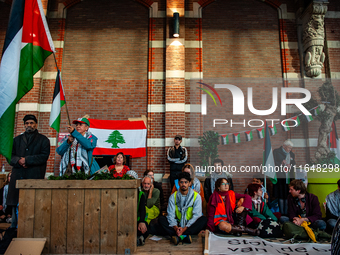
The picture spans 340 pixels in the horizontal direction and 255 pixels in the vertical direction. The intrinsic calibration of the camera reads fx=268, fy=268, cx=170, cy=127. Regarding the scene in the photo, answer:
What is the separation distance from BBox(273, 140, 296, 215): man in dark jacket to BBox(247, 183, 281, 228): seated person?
1.40 m

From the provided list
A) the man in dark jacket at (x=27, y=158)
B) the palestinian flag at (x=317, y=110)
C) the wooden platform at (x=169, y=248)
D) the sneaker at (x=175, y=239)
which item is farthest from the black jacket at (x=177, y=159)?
the palestinian flag at (x=317, y=110)

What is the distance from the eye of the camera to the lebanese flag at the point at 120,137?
7605 millimetres

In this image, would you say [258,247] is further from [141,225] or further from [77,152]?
[77,152]

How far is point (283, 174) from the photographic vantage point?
641 cm

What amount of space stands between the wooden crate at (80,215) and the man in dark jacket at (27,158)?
0.81 meters

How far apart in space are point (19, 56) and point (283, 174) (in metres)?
5.88

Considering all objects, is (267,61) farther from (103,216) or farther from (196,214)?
(103,216)

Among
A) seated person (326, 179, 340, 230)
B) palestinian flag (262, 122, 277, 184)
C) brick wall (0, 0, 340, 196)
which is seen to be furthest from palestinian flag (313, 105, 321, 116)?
seated person (326, 179, 340, 230)

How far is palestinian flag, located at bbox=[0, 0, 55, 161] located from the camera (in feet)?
10.3

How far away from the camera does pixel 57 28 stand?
8242 millimetres

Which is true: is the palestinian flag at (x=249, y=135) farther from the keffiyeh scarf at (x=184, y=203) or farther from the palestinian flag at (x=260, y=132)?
the keffiyeh scarf at (x=184, y=203)

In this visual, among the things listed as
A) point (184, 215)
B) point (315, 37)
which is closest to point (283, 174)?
point (184, 215)
